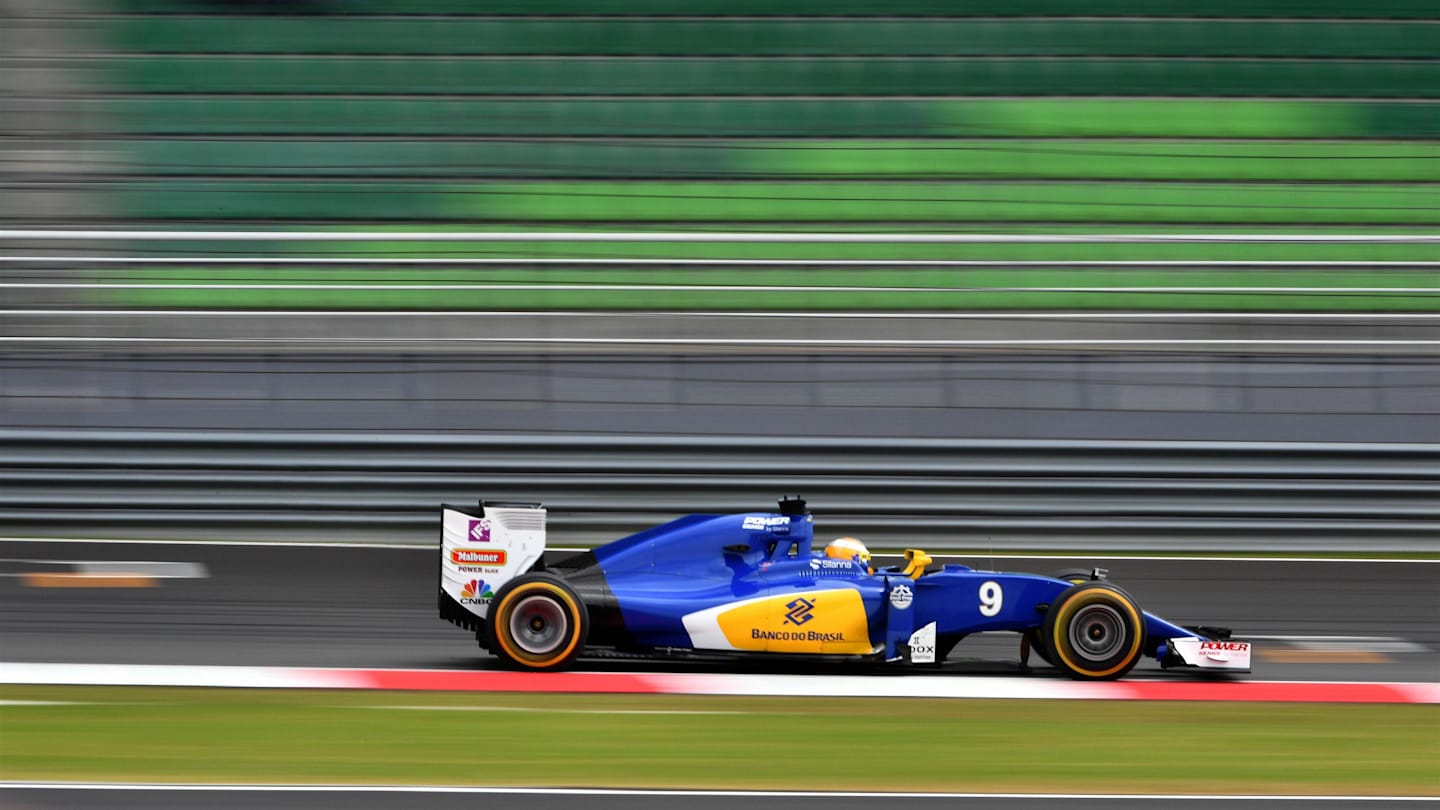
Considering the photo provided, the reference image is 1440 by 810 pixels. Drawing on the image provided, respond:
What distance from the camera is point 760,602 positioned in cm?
699

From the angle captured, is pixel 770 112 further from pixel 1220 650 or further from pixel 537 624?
pixel 1220 650

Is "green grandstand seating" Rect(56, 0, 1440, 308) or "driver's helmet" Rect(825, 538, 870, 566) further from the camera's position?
"green grandstand seating" Rect(56, 0, 1440, 308)

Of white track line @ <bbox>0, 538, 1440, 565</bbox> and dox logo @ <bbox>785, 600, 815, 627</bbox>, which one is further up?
white track line @ <bbox>0, 538, 1440, 565</bbox>

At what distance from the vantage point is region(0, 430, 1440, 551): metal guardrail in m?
10.7

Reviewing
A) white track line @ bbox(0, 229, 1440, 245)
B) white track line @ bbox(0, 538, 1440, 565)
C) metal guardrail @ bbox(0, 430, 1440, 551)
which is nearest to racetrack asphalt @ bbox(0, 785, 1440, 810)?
white track line @ bbox(0, 538, 1440, 565)

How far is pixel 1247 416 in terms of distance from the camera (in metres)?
11.3

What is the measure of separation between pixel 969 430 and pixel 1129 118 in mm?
3591

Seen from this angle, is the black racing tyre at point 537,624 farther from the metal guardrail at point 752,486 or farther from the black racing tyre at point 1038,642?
the metal guardrail at point 752,486

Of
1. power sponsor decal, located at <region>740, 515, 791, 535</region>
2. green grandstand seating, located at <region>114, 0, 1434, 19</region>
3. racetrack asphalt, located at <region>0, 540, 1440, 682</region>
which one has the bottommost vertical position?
racetrack asphalt, located at <region>0, 540, 1440, 682</region>

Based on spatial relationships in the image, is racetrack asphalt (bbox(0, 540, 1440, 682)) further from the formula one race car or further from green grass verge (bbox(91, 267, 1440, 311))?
green grass verge (bbox(91, 267, 1440, 311))

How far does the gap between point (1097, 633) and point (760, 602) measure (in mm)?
1495

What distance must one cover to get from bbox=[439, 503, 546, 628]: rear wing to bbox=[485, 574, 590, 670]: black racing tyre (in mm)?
153

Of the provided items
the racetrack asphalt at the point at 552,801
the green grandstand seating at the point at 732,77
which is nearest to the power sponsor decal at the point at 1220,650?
the racetrack asphalt at the point at 552,801

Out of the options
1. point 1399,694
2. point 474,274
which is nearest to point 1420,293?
point 1399,694
